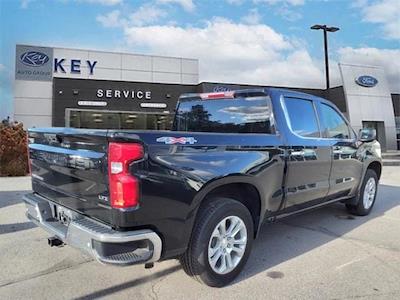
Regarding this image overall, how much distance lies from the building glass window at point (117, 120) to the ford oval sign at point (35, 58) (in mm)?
3225

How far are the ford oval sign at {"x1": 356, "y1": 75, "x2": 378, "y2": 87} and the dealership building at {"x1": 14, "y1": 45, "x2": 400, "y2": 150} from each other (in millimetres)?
8374

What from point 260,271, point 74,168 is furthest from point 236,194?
point 74,168

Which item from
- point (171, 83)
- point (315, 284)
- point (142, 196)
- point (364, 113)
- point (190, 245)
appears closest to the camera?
point (142, 196)

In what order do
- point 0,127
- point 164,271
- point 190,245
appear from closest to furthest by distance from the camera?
point 190,245, point 164,271, point 0,127

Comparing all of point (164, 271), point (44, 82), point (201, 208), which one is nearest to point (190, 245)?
point (201, 208)

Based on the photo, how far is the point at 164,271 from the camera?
417cm

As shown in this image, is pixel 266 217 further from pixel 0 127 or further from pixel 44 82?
pixel 44 82

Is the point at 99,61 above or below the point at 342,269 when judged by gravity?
above

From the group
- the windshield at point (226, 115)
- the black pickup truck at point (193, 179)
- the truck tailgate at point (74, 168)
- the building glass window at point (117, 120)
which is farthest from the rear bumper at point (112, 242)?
the building glass window at point (117, 120)

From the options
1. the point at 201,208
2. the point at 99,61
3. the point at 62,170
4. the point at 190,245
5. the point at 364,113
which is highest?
the point at 99,61

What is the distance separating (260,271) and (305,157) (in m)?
1.49

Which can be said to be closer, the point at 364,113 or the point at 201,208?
the point at 201,208

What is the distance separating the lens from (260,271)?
4.21 meters

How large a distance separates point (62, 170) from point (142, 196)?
1.03 m
